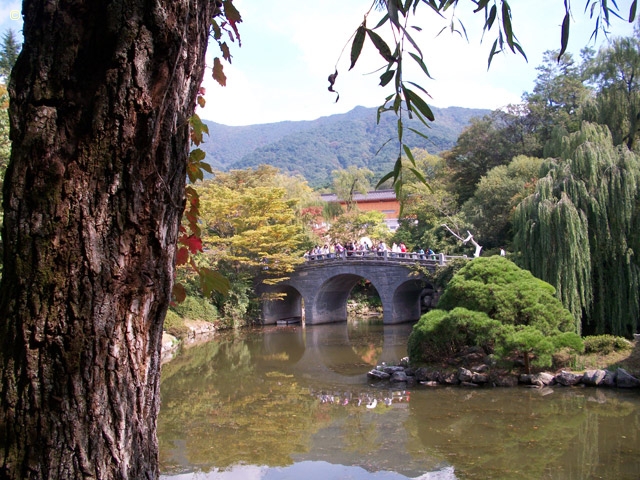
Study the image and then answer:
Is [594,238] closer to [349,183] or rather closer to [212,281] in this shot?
[212,281]

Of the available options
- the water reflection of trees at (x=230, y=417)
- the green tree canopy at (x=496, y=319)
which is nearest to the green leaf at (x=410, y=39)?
the water reflection of trees at (x=230, y=417)

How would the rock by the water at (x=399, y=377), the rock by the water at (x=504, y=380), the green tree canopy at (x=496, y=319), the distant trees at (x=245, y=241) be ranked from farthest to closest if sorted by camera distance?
the distant trees at (x=245, y=241)
the rock by the water at (x=399, y=377)
the rock by the water at (x=504, y=380)
the green tree canopy at (x=496, y=319)

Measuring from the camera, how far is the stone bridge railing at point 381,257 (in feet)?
69.8

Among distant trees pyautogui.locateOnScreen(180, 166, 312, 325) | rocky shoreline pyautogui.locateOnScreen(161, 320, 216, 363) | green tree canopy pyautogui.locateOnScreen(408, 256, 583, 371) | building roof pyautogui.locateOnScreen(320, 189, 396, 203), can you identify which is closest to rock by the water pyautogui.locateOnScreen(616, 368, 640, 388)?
green tree canopy pyautogui.locateOnScreen(408, 256, 583, 371)

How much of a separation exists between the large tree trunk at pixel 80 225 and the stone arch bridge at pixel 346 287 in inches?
788

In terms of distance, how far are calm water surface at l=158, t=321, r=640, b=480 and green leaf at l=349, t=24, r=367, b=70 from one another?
6216mm

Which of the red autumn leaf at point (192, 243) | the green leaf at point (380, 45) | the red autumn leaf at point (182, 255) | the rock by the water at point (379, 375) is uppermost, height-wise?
the green leaf at point (380, 45)

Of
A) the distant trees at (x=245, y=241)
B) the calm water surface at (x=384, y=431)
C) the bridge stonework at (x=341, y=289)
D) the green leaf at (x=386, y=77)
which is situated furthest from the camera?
the distant trees at (x=245, y=241)

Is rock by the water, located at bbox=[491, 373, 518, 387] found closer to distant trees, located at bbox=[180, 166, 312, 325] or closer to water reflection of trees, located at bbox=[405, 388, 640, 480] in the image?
water reflection of trees, located at bbox=[405, 388, 640, 480]

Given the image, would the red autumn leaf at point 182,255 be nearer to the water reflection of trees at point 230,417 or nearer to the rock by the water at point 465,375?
the water reflection of trees at point 230,417

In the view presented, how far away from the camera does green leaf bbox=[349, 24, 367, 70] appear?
1485mm

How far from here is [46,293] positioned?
1.21m

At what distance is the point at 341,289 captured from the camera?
27.0m

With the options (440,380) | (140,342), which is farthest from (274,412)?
(140,342)
